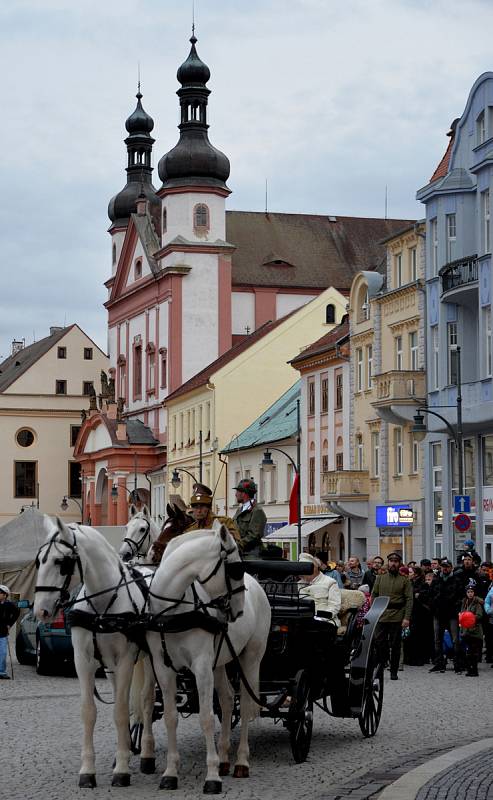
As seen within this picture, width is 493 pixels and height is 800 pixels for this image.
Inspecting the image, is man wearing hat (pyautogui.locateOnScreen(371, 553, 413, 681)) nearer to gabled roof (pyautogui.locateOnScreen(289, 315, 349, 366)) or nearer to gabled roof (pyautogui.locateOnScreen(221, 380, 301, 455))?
gabled roof (pyautogui.locateOnScreen(289, 315, 349, 366))

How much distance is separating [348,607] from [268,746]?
1.63m

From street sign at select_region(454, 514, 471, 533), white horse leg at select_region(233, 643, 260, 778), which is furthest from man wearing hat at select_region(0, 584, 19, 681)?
white horse leg at select_region(233, 643, 260, 778)

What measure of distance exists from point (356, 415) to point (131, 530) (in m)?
38.8

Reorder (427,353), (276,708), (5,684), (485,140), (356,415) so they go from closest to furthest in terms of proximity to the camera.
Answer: (276,708) < (5,684) < (485,140) < (427,353) < (356,415)

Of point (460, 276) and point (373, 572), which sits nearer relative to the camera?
point (373, 572)

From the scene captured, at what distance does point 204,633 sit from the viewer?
11.5 metres

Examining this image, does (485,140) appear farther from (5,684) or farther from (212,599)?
(212,599)

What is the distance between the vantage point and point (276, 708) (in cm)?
1307

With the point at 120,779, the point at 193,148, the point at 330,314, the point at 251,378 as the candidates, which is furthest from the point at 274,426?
the point at 120,779

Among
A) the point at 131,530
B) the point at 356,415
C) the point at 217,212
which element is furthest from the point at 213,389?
the point at 131,530

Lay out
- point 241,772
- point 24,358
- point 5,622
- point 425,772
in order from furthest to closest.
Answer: point 24,358 → point 5,622 → point 241,772 → point 425,772

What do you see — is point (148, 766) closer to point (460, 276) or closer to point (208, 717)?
point (208, 717)

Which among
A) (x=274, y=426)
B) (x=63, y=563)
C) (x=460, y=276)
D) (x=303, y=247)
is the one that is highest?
(x=303, y=247)

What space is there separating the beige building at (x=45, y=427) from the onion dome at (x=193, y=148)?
31981mm
